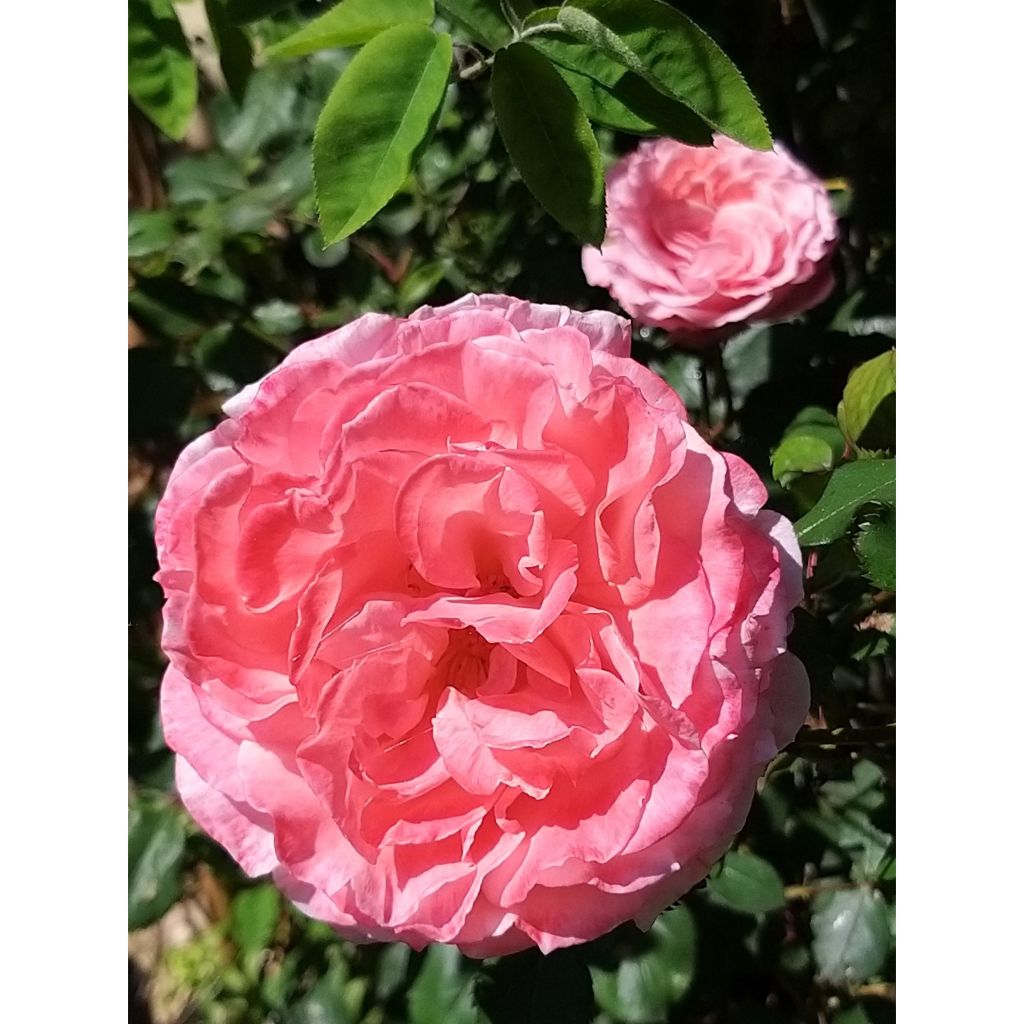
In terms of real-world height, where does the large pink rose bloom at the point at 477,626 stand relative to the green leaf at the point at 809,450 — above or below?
above

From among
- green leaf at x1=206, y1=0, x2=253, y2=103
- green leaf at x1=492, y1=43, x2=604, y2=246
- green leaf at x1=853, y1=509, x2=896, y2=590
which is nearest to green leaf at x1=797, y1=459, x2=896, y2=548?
green leaf at x1=853, y1=509, x2=896, y2=590

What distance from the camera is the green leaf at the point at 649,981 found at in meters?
0.74

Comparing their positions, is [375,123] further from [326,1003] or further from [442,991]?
[326,1003]

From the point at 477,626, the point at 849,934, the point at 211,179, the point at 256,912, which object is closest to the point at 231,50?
the point at 211,179

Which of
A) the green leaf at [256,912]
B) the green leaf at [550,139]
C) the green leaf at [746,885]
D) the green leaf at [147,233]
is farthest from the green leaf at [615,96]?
the green leaf at [256,912]

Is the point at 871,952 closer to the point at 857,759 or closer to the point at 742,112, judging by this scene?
the point at 857,759

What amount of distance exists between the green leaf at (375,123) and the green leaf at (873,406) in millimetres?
356

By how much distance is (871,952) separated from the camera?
32.7 inches

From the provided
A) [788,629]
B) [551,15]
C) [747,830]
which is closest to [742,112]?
[551,15]

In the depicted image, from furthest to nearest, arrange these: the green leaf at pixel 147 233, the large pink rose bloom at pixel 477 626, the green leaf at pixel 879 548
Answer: the green leaf at pixel 147 233
the green leaf at pixel 879 548
the large pink rose bloom at pixel 477 626

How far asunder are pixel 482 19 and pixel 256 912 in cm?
70

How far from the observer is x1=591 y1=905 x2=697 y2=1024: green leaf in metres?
0.74

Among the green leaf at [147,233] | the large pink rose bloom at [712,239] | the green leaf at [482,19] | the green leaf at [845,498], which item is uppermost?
the green leaf at [482,19]

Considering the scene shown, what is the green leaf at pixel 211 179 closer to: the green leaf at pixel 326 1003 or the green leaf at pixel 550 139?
the green leaf at pixel 550 139
